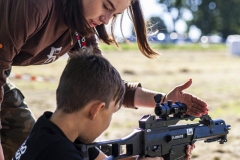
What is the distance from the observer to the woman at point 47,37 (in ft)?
9.73

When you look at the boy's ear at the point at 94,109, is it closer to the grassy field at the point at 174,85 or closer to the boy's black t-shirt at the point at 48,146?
the boy's black t-shirt at the point at 48,146

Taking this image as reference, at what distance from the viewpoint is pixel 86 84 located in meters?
2.68

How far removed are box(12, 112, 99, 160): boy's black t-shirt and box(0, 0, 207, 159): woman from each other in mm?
581

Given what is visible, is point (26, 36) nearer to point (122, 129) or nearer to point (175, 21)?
point (122, 129)

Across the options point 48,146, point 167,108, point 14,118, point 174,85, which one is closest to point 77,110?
point 48,146

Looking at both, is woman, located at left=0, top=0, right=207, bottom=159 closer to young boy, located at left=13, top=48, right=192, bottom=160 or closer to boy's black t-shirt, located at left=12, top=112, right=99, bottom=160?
young boy, located at left=13, top=48, right=192, bottom=160

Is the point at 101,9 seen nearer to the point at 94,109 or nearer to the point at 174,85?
the point at 94,109

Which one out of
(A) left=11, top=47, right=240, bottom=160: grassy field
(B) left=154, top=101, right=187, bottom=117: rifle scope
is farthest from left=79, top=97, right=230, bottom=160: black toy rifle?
(A) left=11, top=47, right=240, bottom=160: grassy field

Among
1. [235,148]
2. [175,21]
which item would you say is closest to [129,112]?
[235,148]

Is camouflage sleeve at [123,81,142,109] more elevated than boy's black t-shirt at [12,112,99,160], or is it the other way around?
boy's black t-shirt at [12,112,99,160]

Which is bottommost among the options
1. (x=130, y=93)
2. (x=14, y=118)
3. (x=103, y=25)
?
(x=14, y=118)

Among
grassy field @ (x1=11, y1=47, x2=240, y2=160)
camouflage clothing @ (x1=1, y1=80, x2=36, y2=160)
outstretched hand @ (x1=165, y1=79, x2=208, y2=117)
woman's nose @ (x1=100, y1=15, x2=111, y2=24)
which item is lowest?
grassy field @ (x1=11, y1=47, x2=240, y2=160)

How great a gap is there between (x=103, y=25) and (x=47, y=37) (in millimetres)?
480

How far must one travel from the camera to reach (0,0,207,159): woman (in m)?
2.96
